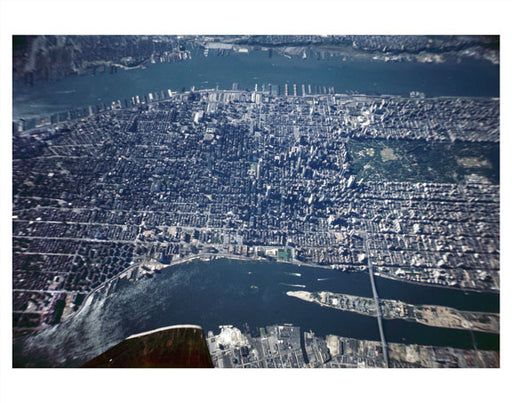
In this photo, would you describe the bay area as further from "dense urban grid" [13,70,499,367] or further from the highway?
"dense urban grid" [13,70,499,367]

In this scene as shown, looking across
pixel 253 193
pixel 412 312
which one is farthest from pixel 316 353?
pixel 253 193

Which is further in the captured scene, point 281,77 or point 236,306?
point 281,77

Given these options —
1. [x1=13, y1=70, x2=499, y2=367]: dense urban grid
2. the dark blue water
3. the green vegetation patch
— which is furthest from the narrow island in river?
the dark blue water

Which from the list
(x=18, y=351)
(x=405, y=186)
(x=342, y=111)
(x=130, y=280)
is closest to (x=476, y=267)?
(x=405, y=186)

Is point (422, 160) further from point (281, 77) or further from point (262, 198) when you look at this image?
point (281, 77)

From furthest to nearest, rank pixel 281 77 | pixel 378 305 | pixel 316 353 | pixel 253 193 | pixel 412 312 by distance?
pixel 281 77, pixel 253 193, pixel 378 305, pixel 412 312, pixel 316 353
